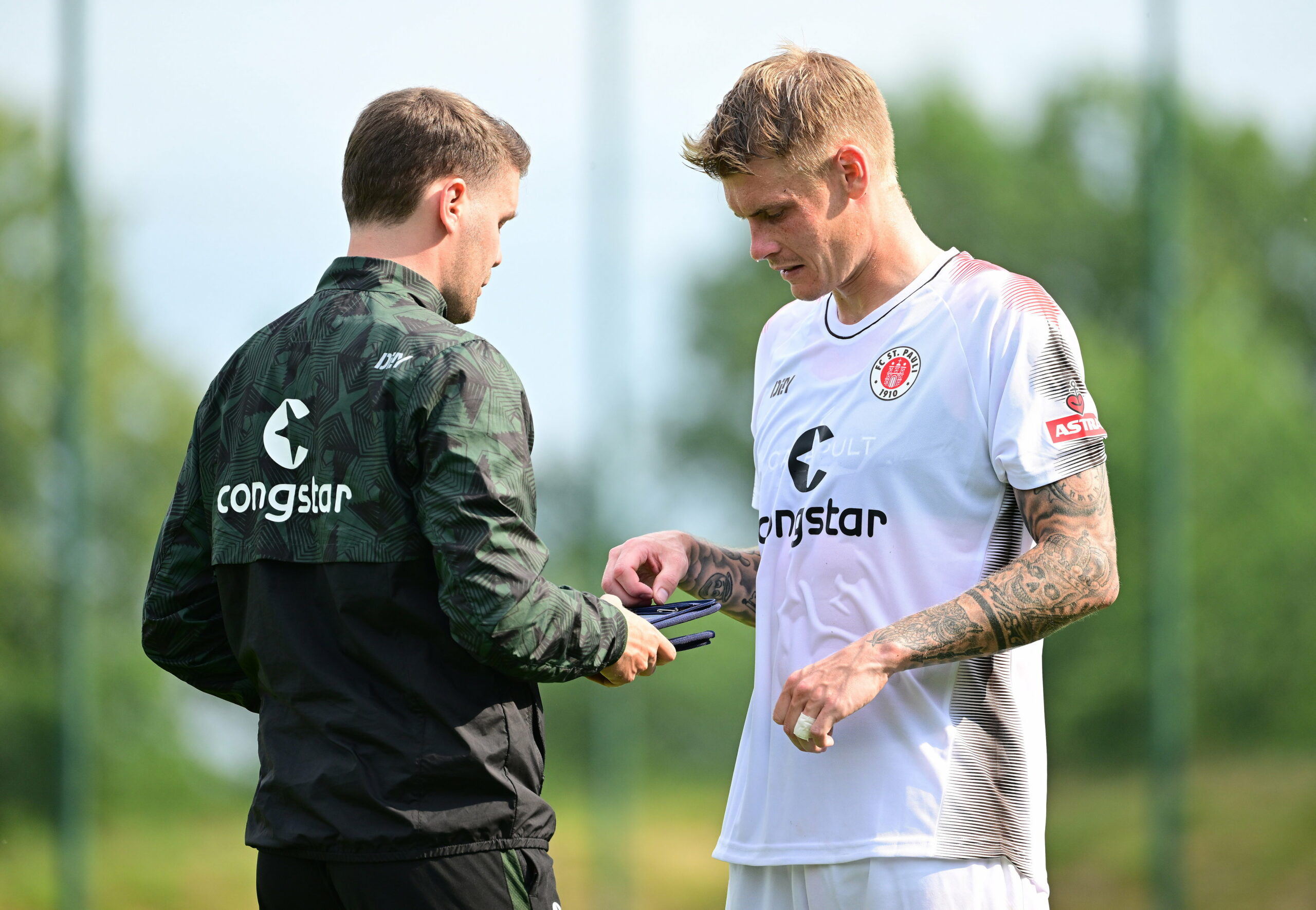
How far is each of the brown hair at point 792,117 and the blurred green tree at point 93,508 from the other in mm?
4607

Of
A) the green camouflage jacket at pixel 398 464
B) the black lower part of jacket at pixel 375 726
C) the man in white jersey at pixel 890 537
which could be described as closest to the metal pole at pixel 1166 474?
the man in white jersey at pixel 890 537

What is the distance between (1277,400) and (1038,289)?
403 centimetres

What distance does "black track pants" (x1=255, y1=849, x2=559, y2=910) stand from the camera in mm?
1779

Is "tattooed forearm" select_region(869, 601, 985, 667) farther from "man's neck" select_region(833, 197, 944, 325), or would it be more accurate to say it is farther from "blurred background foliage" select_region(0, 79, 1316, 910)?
"blurred background foliage" select_region(0, 79, 1316, 910)

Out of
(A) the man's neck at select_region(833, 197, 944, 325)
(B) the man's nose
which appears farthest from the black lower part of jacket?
(A) the man's neck at select_region(833, 197, 944, 325)

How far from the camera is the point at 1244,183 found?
5.66 m

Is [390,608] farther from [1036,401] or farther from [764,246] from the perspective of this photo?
[1036,401]

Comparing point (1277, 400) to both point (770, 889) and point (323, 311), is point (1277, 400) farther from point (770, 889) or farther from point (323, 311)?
point (323, 311)

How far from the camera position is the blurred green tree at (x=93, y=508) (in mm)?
5828

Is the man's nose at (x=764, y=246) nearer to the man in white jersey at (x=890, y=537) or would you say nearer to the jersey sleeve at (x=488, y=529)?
the man in white jersey at (x=890, y=537)

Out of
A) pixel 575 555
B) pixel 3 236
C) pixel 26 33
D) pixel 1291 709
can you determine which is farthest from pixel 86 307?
pixel 1291 709

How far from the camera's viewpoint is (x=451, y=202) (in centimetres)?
202

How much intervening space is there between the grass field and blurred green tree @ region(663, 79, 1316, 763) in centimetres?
20

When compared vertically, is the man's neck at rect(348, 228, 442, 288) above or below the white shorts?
above
